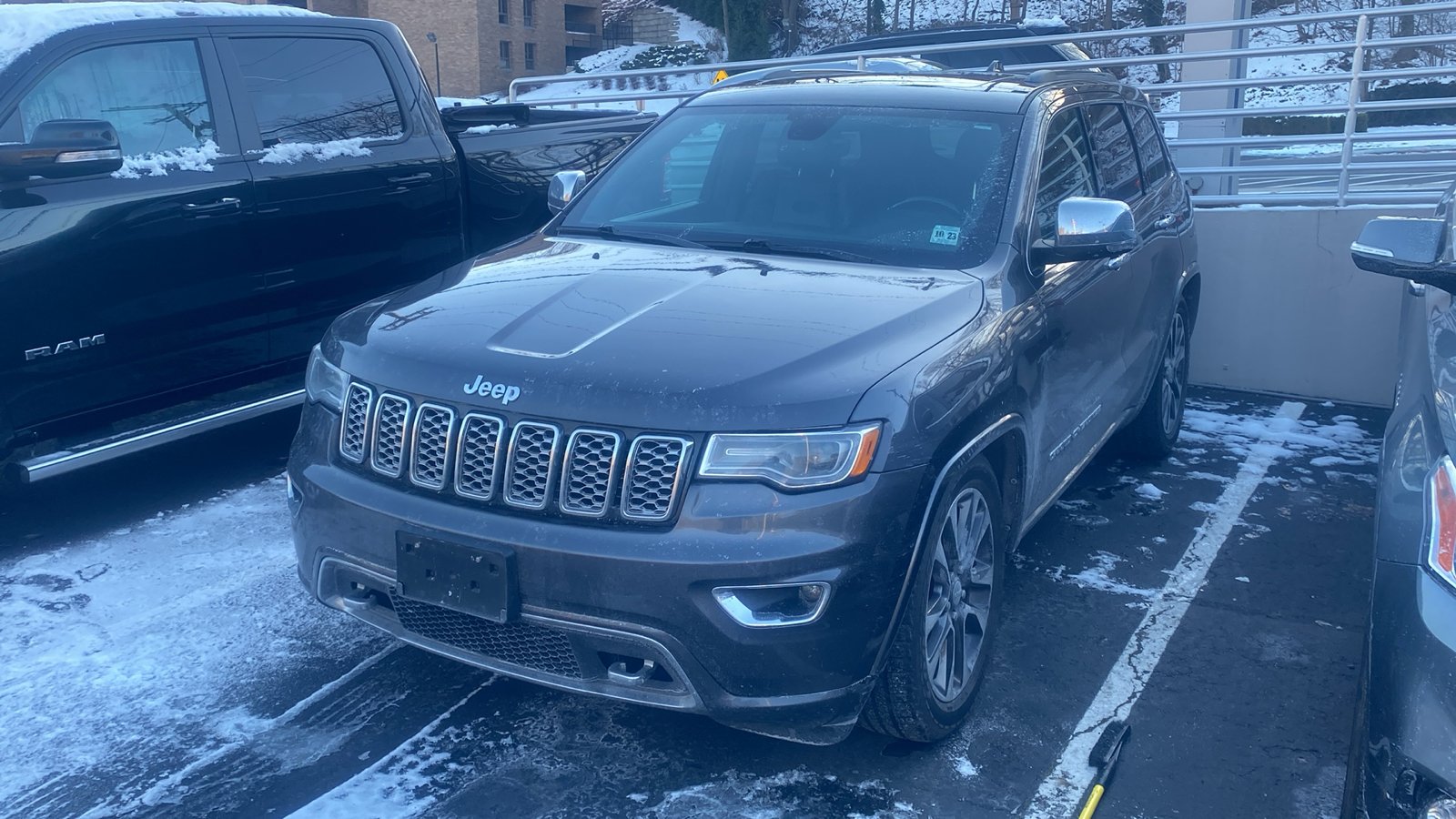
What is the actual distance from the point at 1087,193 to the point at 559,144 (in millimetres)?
3223

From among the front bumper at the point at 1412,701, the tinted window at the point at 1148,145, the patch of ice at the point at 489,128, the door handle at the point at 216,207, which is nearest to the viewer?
the front bumper at the point at 1412,701

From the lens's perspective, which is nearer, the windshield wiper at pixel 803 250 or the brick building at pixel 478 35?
the windshield wiper at pixel 803 250

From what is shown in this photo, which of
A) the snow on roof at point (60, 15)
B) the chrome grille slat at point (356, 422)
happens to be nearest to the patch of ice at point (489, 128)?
the snow on roof at point (60, 15)

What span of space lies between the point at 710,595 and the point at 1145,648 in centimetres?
196

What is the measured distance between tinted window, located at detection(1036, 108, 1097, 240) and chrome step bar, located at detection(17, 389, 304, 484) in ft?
10.6

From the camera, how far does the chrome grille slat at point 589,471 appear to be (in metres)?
2.81

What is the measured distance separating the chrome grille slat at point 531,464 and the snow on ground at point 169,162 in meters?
2.65

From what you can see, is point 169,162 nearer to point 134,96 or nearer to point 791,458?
point 134,96

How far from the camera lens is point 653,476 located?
279 cm

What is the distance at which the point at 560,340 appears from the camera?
121 inches

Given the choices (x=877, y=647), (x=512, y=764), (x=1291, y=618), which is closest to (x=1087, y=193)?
(x=1291, y=618)

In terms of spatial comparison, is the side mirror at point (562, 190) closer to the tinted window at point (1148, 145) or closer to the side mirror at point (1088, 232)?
the side mirror at point (1088, 232)

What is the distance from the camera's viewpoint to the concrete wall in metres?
6.97

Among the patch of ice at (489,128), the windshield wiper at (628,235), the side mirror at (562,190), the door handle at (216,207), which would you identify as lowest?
the windshield wiper at (628,235)
